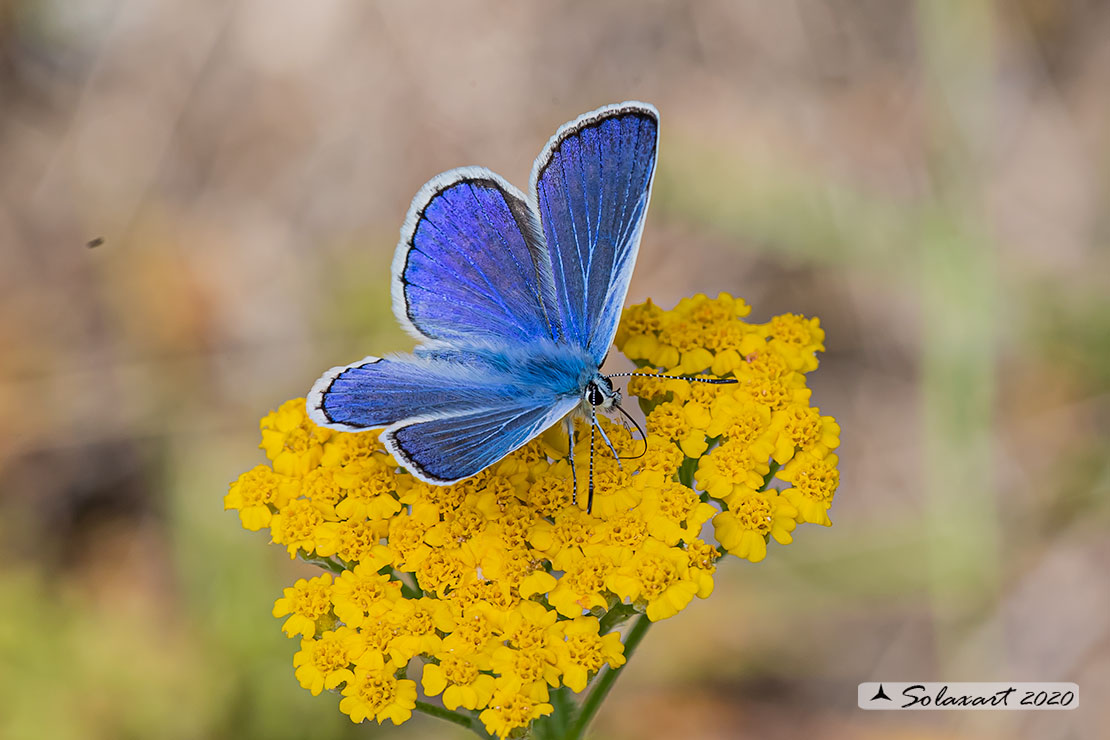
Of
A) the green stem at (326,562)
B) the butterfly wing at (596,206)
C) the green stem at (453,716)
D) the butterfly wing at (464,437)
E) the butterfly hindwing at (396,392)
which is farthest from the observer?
the green stem at (326,562)

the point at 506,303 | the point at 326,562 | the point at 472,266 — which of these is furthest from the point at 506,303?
the point at 326,562

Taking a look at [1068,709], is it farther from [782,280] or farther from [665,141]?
[665,141]

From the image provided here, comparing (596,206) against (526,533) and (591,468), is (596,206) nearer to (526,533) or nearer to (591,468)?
Result: (591,468)

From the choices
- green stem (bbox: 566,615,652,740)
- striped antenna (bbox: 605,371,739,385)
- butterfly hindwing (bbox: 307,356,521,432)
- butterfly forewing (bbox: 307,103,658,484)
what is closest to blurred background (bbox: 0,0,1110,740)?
green stem (bbox: 566,615,652,740)

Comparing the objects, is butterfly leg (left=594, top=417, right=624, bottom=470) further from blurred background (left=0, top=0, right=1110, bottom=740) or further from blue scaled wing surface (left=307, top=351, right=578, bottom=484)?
blurred background (left=0, top=0, right=1110, bottom=740)

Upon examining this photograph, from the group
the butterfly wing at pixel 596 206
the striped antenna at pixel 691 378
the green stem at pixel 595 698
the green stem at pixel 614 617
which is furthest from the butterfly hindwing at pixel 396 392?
the green stem at pixel 595 698

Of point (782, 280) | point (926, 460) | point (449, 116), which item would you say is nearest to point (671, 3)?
point (449, 116)

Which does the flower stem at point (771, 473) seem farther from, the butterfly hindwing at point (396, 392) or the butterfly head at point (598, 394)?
the butterfly hindwing at point (396, 392)

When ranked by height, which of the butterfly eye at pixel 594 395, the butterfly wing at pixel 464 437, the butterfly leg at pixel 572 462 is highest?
the butterfly eye at pixel 594 395

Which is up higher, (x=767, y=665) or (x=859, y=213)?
(x=859, y=213)
